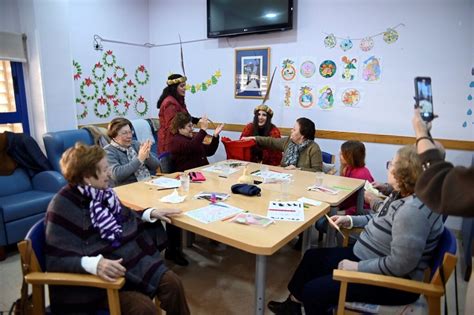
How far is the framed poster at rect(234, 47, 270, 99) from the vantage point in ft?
13.4

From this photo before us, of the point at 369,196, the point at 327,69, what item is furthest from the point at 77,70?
the point at 369,196

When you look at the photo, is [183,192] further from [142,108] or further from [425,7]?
[142,108]

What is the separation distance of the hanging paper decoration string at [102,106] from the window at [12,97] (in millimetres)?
851

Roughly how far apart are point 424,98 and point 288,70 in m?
2.81

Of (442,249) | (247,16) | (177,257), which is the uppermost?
(247,16)

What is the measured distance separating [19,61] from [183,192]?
9.56 feet

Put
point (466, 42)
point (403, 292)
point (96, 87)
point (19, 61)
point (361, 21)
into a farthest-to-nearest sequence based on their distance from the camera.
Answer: point (96, 87) < point (19, 61) < point (361, 21) < point (466, 42) < point (403, 292)

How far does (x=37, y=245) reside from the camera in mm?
1293

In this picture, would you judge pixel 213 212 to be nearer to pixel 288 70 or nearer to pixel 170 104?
pixel 170 104

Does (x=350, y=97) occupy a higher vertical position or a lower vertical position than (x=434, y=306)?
higher

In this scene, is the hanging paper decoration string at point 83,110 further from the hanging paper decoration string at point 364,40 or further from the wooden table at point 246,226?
the hanging paper decoration string at point 364,40

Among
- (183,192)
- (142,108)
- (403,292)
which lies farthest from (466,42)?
(142,108)

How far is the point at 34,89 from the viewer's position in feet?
12.5

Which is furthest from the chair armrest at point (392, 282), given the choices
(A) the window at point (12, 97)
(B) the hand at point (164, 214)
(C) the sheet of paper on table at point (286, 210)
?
(A) the window at point (12, 97)
